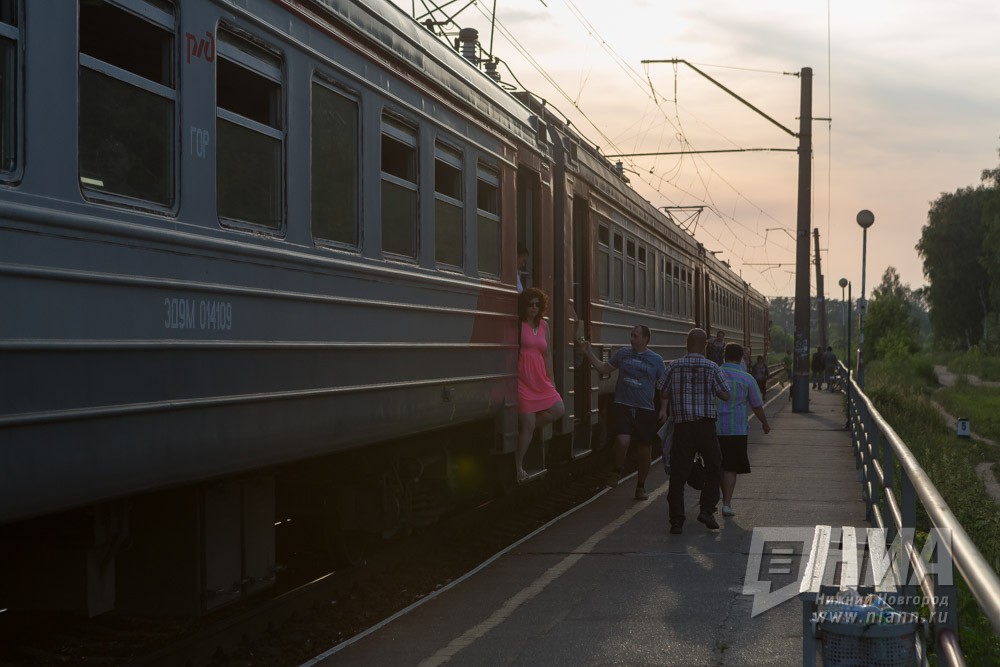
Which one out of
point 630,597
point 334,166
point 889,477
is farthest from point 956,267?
point 334,166

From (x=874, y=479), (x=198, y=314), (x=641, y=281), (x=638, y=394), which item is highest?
(x=641, y=281)

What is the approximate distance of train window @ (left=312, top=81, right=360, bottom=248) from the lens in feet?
21.5

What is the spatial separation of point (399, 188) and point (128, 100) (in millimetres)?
2920

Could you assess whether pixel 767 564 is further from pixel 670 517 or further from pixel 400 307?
pixel 400 307

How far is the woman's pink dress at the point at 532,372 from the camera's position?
10359 millimetres

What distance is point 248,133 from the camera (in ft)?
19.4

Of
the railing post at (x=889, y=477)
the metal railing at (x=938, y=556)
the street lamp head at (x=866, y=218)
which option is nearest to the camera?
the metal railing at (x=938, y=556)

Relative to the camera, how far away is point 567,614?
7.18m

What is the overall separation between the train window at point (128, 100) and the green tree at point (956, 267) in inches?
3033

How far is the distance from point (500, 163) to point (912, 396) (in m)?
23.3

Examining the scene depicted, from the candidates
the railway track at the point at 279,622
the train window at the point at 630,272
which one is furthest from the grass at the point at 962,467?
the train window at the point at 630,272

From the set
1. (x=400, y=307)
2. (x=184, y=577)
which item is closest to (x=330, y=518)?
(x=400, y=307)

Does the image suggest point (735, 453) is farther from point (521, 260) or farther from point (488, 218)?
point (488, 218)

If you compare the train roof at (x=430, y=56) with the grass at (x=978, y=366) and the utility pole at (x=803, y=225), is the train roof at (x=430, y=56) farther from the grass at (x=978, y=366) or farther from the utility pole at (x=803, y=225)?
the grass at (x=978, y=366)
